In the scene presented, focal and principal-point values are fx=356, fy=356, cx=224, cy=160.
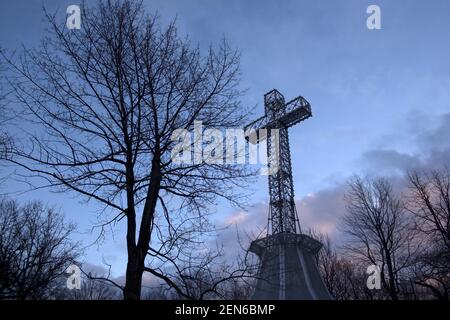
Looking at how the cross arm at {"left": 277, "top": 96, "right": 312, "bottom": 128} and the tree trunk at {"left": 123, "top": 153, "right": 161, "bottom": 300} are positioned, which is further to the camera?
the cross arm at {"left": 277, "top": 96, "right": 312, "bottom": 128}

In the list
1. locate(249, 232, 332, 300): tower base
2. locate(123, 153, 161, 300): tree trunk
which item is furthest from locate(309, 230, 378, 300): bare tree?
locate(123, 153, 161, 300): tree trunk

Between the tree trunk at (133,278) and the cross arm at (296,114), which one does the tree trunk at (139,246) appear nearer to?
the tree trunk at (133,278)

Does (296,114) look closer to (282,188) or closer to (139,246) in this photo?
(282,188)

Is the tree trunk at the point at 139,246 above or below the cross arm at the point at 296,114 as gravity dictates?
below

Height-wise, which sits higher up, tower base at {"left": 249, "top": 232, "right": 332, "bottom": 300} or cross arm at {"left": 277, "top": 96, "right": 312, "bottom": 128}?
cross arm at {"left": 277, "top": 96, "right": 312, "bottom": 128}

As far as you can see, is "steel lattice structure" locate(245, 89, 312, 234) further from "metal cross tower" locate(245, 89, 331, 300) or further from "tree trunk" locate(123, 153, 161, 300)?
"tree trunk" locate(123, 153, 161, 300)

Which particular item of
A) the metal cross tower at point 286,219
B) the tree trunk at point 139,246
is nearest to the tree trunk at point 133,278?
the tree trunk at point 139,246

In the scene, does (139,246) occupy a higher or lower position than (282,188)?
lower

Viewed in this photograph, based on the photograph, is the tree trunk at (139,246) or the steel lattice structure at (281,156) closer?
the tree trunk at (139,246)

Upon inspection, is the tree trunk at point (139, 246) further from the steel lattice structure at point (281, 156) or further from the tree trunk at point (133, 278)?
the steel lattice structure at point (281, 156)

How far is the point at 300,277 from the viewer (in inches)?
1080

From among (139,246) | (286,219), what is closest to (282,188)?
(286,219)

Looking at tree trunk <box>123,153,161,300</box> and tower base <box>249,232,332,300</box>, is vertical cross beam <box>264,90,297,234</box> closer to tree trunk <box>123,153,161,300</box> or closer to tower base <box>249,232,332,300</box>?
tower base <box>249,232,332,300</box>
